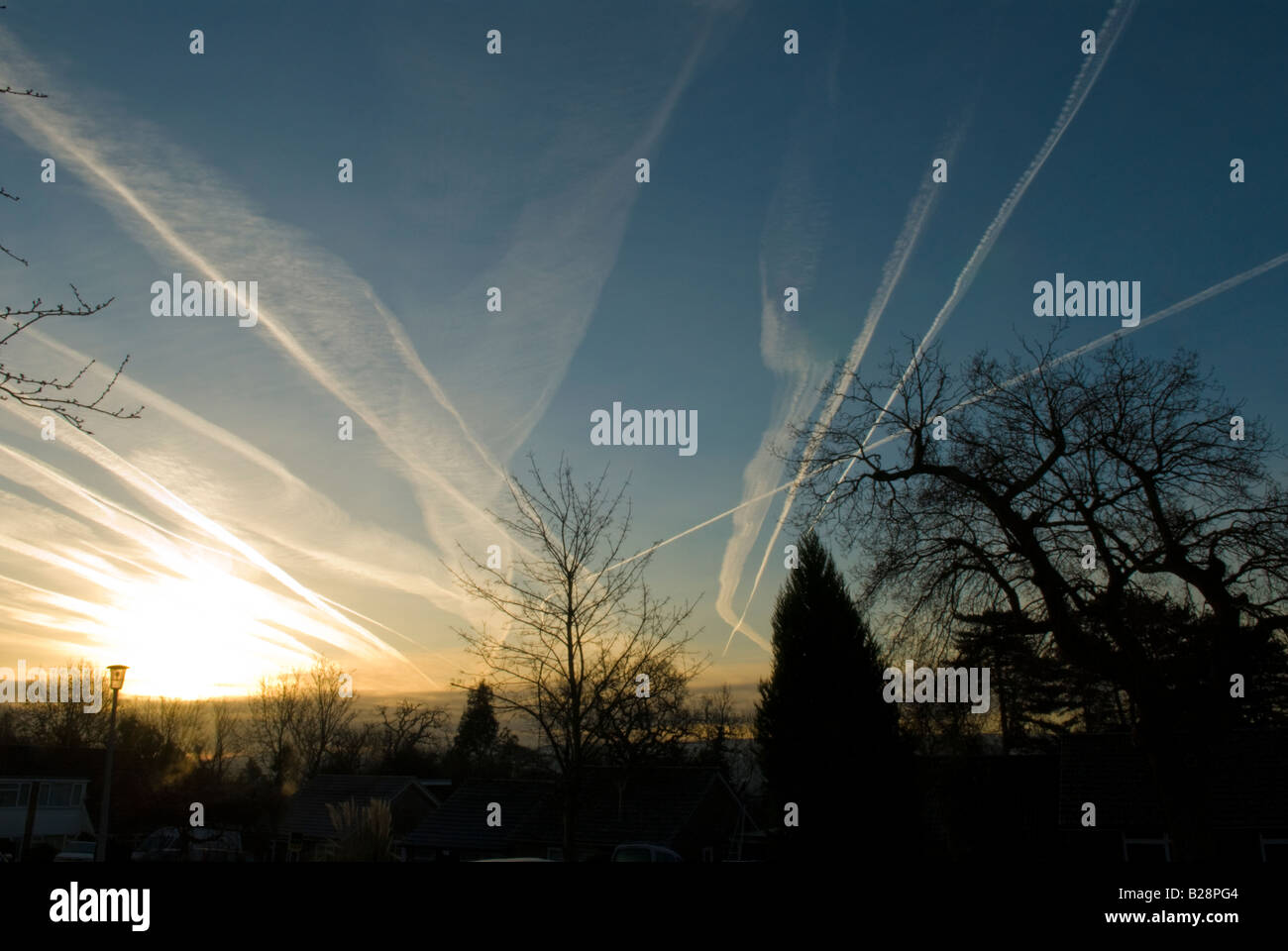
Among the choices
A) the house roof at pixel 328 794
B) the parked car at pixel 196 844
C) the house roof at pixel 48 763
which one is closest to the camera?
the parked car at pixel 196 844

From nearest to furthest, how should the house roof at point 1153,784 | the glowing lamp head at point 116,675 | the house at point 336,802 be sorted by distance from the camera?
1. the glowing lamp head at point 116,675
2. the house roof at point 1153,784
3. the house at point 336,802

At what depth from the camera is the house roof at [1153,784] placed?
30.7m

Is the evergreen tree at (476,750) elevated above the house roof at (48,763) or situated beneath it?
situated beneath

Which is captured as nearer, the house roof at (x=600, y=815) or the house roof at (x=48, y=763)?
the house roof at (x=600, y=815)

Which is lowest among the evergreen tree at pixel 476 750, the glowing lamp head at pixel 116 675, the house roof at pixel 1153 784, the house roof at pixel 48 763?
the evergreen tree at pixel 476 750

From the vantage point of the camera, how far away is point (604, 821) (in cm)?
4059

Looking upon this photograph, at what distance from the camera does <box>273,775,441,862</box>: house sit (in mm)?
53906

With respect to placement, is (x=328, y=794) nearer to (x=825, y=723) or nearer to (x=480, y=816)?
(x=480, y=816)

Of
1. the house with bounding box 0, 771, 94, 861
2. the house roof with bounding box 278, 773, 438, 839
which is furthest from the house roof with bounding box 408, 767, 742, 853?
the house with bounding box 0, 771, 94, 861

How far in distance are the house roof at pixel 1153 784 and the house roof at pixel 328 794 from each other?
4002 centimetres

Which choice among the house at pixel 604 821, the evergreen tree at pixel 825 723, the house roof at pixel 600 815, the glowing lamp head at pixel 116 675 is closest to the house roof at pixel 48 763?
the house at pixel 604 821

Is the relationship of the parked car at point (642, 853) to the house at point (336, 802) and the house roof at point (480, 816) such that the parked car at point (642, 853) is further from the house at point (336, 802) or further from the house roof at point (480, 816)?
the house at point (336, 802)

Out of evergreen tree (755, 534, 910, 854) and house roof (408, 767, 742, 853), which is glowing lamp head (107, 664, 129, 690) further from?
evergreen tree (755, 534, 910, 854)

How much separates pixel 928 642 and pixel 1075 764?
23463 mm
